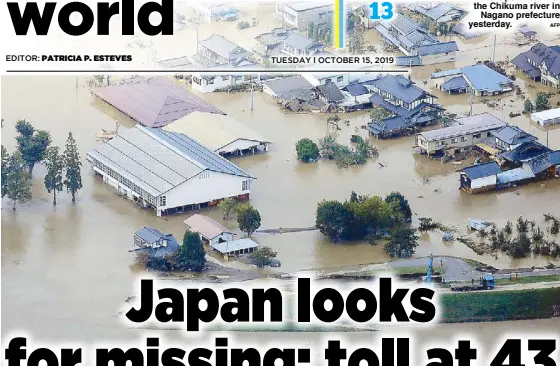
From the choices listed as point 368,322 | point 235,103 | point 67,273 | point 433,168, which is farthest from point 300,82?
point 368,322

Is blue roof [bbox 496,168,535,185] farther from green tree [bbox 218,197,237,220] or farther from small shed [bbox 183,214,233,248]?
small shed [bbox 183,214,233,248]

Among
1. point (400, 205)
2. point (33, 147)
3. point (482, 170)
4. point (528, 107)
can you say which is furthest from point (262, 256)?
point (528, 107)

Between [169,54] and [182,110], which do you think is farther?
[169,54]

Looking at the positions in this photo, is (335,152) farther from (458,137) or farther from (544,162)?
(544,162)

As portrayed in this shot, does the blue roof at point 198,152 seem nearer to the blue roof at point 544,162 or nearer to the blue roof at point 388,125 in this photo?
the blue roof at point 388,125

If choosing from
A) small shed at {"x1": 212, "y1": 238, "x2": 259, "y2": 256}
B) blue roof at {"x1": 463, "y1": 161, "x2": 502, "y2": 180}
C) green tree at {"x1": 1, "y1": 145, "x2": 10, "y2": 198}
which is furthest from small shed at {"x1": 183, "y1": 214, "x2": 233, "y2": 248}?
blue roof at {"x1": 463, "y1": 161, "x2": 502, "y2": 180}

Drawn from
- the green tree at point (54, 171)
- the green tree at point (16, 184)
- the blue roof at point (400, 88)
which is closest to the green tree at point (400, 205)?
the blue roof at point (400, 88)

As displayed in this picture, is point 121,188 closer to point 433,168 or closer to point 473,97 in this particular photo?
point 433,168
